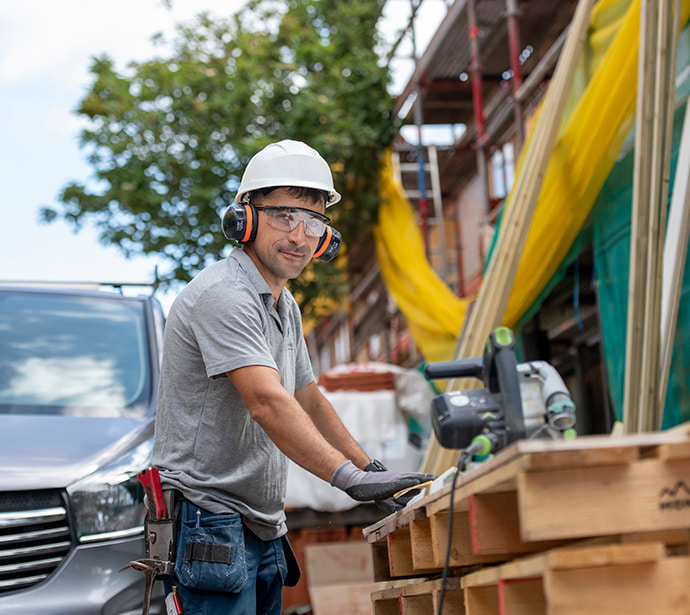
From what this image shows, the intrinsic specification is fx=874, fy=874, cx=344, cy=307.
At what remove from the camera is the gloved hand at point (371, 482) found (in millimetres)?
2521

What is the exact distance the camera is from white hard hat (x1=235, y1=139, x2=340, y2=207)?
313 centimetres

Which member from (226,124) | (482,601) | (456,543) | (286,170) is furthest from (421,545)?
(226,124)

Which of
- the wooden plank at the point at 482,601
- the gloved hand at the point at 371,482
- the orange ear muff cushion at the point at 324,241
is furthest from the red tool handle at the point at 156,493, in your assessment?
the wooden plank at the point at 482,601

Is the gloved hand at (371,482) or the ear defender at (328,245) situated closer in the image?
the gloved hand at (371,482)

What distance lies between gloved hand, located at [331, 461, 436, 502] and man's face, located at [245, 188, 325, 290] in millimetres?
849

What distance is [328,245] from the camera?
10.9 ft

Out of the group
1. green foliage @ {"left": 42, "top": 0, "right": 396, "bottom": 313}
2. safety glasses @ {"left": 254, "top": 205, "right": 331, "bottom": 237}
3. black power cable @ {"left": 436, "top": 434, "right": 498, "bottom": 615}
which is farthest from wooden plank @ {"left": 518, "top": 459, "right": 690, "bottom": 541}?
green foliage @ {"left": 42, "top": 0, "right": 396, "bottom": 313}

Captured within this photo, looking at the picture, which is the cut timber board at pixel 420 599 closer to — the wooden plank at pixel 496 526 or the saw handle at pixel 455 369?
the wooden plank at pixel 496 526

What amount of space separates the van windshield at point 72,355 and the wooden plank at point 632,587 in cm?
315

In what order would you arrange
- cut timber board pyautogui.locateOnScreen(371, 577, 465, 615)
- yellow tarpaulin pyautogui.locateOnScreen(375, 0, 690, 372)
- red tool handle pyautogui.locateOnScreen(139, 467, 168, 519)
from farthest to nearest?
1. yellow tarpaulin pyautogui.locateOnScreen(375, 0, 690, 372)
2. red tool handle pyautogui.locateOnScreen(139, 467, 168, 519)
3. cut timber board pyautogui.locateOnScreen(371, 577, 465, 615)

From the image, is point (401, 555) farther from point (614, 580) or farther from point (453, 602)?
point (614, 580)

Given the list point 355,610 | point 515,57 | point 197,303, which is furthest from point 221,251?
point 197,303

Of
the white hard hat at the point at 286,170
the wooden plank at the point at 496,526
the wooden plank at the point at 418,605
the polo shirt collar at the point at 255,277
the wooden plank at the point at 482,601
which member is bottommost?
the wooden plank at the point at 418,605

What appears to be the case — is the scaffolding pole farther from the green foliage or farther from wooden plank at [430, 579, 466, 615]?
wooden plank at [430, 579, 466, 615]
